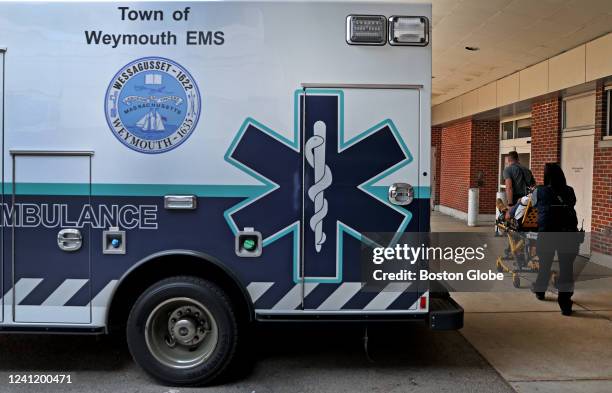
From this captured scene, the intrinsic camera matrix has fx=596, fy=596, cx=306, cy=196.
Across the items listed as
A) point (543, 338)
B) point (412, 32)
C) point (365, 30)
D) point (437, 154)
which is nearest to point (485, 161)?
point (437, 154)

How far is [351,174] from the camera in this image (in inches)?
176

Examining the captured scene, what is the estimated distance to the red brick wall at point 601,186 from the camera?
991 centimetres

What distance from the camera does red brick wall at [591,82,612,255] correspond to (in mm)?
9906

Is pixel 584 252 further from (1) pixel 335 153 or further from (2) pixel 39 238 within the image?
(2) pixel 39 238

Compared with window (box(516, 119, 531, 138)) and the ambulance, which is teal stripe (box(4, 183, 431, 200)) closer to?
the ambulance

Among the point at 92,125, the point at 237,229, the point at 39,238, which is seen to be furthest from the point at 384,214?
the point at 39,238

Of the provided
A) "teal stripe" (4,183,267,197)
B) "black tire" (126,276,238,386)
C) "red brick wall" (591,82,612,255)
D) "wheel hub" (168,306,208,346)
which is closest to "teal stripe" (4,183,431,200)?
"teal stripe" (4,183,267,197)

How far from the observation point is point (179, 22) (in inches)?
177

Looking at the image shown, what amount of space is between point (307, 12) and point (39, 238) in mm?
2659

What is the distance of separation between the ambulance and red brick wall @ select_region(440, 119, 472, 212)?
14.1 m

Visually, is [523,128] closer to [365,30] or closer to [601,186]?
[601,186]

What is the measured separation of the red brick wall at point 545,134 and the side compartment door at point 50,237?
1015 centimetres

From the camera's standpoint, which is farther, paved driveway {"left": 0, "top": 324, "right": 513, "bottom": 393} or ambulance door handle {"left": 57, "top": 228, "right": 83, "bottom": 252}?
paved driveway {"left": 0, "top": 324, "right": 513, "bottom": 393}

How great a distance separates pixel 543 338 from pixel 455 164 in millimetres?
14149
